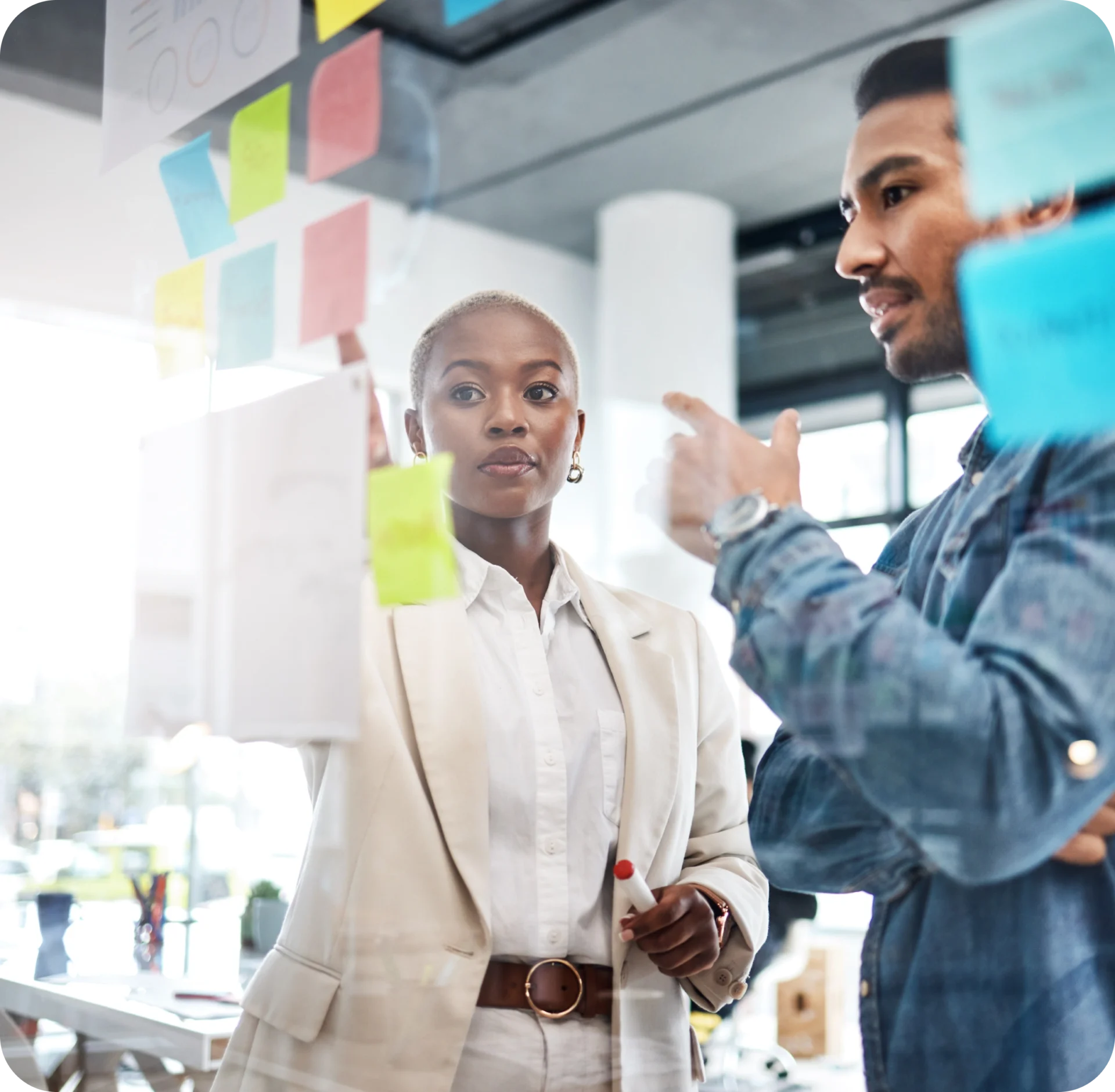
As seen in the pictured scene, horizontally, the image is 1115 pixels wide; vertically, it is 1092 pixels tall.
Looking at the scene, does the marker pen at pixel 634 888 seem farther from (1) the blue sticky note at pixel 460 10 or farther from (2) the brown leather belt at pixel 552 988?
(1) the blue sticky note at pixel 460 10

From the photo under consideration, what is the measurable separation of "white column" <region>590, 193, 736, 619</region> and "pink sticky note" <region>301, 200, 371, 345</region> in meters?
0.27

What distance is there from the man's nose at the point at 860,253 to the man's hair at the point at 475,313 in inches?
9.7

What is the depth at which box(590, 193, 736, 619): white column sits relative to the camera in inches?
37.0

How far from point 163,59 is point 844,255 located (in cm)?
100

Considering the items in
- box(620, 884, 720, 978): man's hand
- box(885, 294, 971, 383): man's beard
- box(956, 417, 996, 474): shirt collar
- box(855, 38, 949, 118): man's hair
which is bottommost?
box(620, 884, 720, 978): man's hand

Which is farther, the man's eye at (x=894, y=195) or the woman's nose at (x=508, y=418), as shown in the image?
the woman's nose at (x=508, y=418)

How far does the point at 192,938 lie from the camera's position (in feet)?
4.30

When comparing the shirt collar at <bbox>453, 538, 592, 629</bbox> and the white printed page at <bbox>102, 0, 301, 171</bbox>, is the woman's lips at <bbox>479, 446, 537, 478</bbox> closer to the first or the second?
the shirt collar at <bbox>453, 538, 592, 629</bbox>

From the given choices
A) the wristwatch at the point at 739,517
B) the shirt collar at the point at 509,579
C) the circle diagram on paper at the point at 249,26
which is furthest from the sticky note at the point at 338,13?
the wristwatch at the point at 739,517

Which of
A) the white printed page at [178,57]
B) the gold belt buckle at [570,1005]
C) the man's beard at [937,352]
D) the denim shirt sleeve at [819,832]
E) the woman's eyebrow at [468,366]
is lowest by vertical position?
the gold belt buckle at [570,1005]

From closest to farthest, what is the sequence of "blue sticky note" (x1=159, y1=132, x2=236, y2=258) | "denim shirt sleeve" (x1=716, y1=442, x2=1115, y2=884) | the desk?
1. "denim shirt sleeve" (x1=716, y1=442, x2=1115, y2=884)
2. the desk
3. "blue sticky note" (x1=159, y1=132, x2=236, y2=258)

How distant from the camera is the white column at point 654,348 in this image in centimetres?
94

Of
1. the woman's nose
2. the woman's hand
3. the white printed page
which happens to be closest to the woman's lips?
the woman's nose

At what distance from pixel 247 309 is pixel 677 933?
2.60ft
